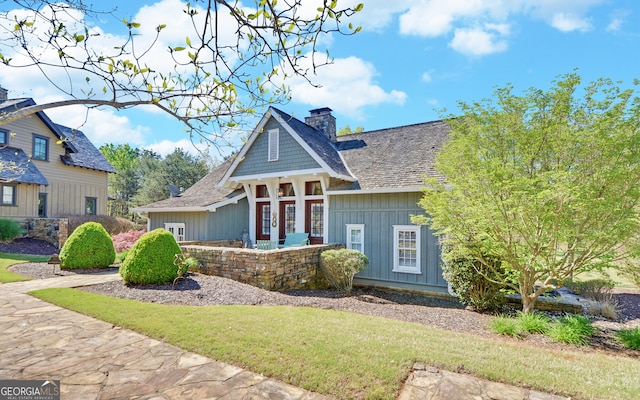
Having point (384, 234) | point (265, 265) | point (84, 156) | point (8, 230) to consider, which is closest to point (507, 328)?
point (384, 234)

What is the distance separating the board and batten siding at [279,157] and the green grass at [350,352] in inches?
278

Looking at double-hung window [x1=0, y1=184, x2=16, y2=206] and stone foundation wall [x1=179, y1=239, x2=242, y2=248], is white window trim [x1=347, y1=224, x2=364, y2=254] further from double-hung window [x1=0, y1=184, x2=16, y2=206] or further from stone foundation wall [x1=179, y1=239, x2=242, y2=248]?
double-hung window [x1=0, y1=184, x2=16, y2=206]

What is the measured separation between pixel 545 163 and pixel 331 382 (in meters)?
6.29

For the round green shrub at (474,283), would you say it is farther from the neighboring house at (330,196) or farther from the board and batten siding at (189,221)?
the board and batten siding at (189,221)

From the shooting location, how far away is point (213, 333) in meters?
4.61

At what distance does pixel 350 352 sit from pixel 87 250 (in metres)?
9.77

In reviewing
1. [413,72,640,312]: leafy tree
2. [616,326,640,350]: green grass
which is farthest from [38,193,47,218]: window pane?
[616,326,640,350]: green grass

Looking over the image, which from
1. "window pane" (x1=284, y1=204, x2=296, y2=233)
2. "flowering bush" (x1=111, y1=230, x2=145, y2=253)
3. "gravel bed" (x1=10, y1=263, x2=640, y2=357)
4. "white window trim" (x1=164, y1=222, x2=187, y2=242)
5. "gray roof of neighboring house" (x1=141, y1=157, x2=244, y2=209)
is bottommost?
"gravel bed" (x1=10, y1=263, x2=640, y2=357)

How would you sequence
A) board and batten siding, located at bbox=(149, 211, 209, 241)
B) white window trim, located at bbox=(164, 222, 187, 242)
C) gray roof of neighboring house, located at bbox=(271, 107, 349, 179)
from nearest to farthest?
1. gray roof of neighboring house, located at bbox=(271, 107, 349, 179)
2. board and batten siding, located at bbox=(149, 211, 209, 241)
3. white window trim, located at bbox=(164, 222, 187, 242)

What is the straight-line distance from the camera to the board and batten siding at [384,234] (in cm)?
1009

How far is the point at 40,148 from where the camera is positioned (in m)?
18.7

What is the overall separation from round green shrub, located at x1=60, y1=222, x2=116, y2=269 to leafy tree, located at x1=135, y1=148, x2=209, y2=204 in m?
22.4

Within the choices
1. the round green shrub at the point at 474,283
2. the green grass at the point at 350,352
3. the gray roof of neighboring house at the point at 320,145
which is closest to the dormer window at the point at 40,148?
the gray roof of neighboring house at the point at 320,145

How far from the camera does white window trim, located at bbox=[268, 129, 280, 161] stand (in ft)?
41.8
